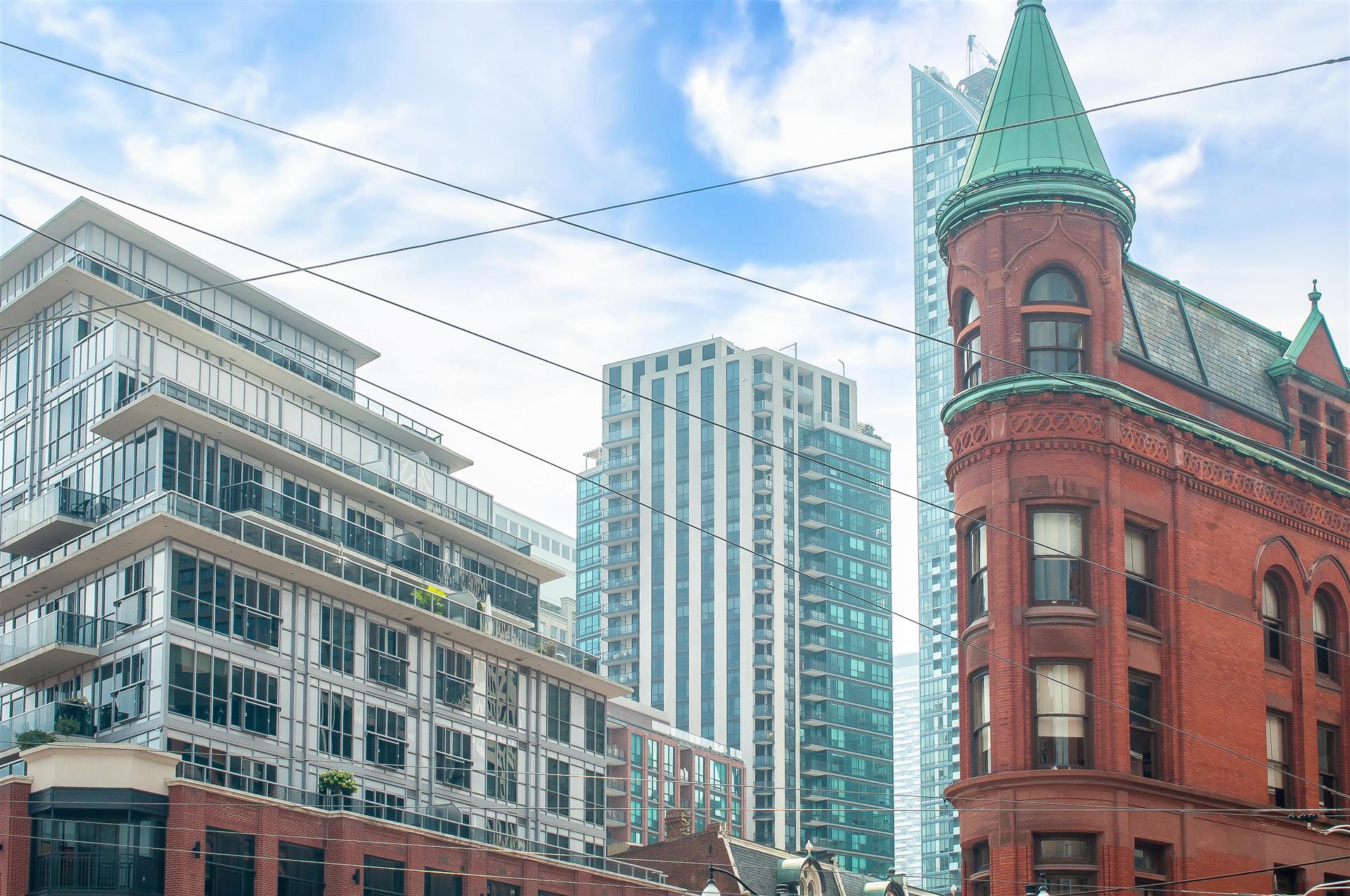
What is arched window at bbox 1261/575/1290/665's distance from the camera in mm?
51094

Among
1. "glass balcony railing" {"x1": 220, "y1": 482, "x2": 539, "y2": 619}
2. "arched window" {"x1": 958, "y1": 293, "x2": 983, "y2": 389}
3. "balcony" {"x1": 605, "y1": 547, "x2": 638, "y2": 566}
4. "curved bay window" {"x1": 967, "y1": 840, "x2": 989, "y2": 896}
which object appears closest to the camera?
"curved bay window" {"x1": 967, "y1": 840, "x2": 989, "y2": 896}

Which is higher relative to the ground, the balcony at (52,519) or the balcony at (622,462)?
the balcony at (622,462)

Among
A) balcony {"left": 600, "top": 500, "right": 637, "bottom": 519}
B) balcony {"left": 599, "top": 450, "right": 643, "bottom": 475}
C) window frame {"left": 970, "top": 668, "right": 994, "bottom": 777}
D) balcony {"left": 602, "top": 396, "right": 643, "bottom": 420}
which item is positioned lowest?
window frame {"left": 970, "top": 668, "right": 994, "bottom": 777}

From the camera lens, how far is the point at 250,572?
7675 centimetres

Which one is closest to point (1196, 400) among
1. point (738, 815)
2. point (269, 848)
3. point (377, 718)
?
point (269, 848)

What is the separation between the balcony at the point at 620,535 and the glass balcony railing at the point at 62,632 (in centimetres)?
11928

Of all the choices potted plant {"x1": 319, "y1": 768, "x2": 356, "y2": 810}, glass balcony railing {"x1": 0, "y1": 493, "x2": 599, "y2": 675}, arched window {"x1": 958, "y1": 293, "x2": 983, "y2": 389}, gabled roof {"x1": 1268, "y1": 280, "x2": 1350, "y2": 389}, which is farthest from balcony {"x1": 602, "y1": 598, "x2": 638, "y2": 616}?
arched window {"x1": 958, "y1": 293, "x2": 983, "y2": 389}

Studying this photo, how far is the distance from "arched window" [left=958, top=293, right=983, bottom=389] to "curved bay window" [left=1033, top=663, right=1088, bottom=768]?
25.6 ft

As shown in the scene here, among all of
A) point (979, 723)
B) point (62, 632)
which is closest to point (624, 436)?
point (62, 632)

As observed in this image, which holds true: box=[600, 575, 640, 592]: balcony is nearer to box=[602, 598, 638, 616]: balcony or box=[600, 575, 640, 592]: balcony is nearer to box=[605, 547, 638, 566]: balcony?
box=[602, 598, 638, 616]: balcony

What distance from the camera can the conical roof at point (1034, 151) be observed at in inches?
1932

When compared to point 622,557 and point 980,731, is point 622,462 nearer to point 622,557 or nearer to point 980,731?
point 622,557

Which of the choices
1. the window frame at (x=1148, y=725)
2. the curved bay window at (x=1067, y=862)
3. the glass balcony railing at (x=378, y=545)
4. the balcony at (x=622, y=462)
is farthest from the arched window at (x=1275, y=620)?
the balcony at (x=622, y=462)

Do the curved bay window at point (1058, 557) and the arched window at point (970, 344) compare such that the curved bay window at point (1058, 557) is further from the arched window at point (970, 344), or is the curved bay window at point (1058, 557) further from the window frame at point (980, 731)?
the arched window at point (970, 344)
